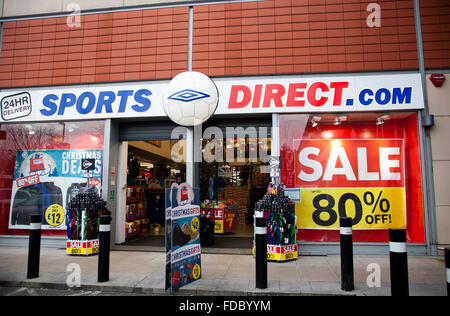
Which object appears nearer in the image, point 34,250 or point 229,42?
point 34,250

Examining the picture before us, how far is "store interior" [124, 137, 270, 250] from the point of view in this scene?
823 centimetres

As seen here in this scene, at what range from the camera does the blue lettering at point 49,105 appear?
770 centimetres

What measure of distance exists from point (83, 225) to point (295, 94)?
5711 millimetres

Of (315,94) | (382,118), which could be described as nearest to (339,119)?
(315,94)

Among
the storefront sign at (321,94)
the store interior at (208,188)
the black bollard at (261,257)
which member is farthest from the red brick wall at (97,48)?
the black bollard at (261,257)

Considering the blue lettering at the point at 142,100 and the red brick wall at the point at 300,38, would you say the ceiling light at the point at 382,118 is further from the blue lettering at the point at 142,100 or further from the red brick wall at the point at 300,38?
the blue lettering at the point at 142,100

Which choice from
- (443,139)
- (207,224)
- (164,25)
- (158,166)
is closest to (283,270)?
(207,224)

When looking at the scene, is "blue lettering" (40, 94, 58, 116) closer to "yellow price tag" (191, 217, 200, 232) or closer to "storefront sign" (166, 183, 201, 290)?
"storefront sign" (166, 183, 201, 290)

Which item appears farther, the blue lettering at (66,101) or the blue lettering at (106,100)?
the blue lettering at (66,101)

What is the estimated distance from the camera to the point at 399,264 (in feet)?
11.2

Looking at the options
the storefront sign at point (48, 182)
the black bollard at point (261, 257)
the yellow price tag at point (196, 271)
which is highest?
the storefront sign at point (48, 182)

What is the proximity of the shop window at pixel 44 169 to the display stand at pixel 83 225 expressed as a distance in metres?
0.84

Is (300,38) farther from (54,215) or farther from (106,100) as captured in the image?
(54,215)

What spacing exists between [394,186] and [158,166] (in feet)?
28.3
